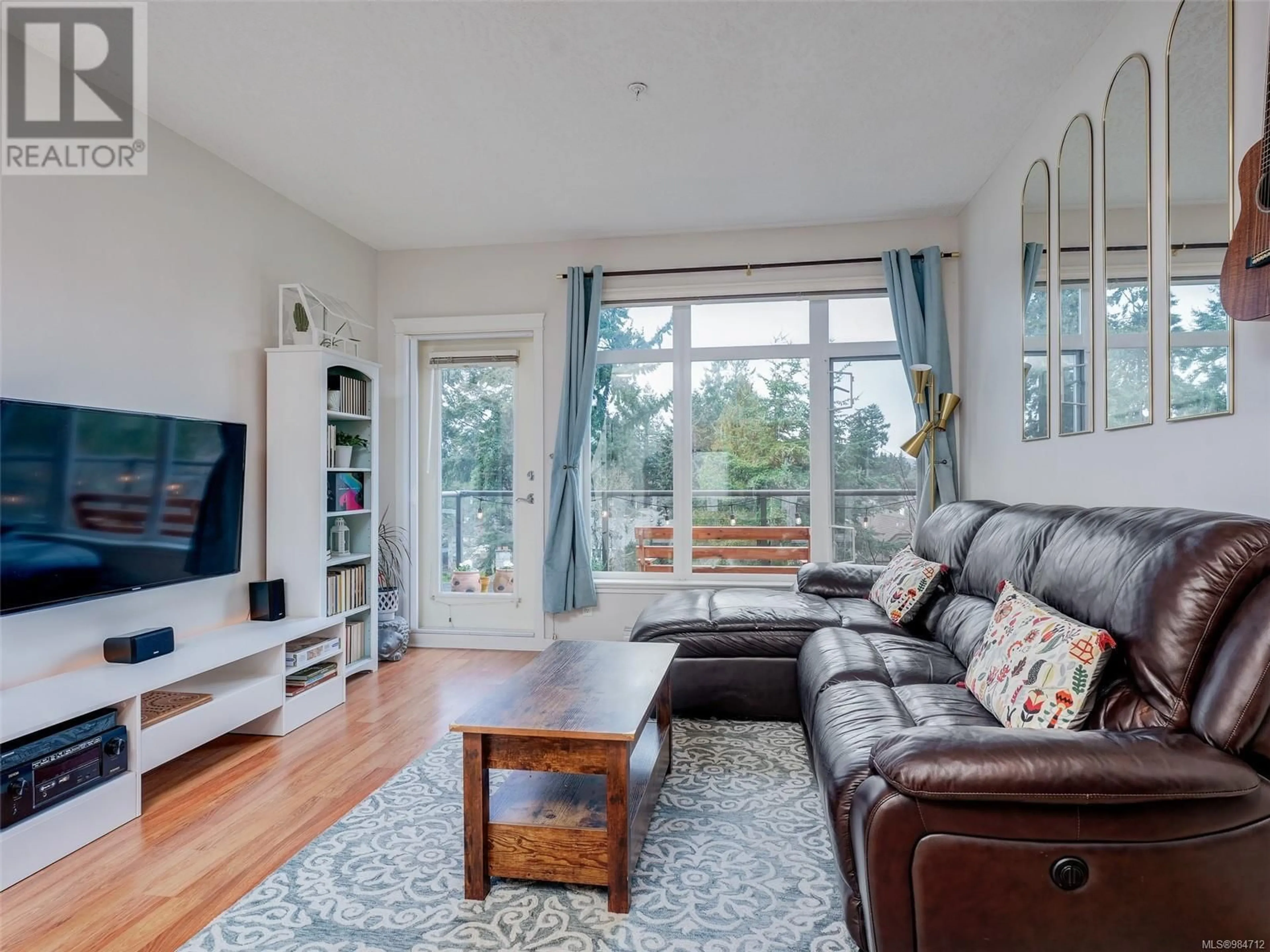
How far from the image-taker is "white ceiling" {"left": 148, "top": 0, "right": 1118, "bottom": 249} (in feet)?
7.60

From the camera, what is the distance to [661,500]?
454 cm

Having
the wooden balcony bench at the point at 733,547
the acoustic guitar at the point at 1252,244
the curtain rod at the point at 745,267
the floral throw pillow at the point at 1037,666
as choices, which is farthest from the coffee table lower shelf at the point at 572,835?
the curtain rod at the point at 745,267

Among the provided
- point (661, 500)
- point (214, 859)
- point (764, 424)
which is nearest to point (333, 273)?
point (661, 500)

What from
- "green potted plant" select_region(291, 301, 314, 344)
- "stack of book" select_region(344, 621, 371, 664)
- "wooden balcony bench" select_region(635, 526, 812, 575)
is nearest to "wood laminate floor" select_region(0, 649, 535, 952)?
"stack of book" select_region(344, 621, 371, 664)

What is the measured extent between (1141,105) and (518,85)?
2194mm

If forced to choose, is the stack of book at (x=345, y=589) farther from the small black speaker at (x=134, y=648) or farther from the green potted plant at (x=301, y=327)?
the green potted plant at (x=301, y=327)

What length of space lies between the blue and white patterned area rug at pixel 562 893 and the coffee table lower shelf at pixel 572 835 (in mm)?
72

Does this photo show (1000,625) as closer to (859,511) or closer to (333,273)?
(859,511)

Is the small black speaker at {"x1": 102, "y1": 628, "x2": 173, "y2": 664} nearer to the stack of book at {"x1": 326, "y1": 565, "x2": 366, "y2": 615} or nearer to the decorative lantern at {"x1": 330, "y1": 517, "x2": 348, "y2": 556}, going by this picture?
the stack of book at {"x1": 326, "y1": 565, "x2": 366, "y2": 615}

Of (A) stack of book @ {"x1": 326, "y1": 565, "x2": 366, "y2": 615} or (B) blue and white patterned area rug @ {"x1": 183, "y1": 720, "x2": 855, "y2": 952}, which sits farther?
(A) stack of book @ {"x1": 326, "y1": 565, "x2": 366, "y2": 615}

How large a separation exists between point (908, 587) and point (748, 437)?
168cm

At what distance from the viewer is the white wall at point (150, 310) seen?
2379 mm

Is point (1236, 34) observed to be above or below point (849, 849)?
above

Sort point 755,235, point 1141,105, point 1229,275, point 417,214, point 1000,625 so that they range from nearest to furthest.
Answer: point 1229,275 → point 1000,625 → point 1141,105 → point 417,214 → point 755,235
